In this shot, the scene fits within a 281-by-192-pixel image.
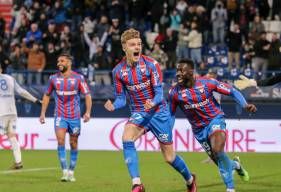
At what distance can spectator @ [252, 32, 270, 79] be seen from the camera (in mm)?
25797

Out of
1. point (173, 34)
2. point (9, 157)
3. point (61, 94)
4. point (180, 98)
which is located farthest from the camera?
point (173, 34)

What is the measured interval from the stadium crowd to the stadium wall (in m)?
3.05

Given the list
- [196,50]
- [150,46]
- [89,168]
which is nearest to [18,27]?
[150,46]

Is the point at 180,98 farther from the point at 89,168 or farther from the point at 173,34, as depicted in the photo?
the point at 173,34

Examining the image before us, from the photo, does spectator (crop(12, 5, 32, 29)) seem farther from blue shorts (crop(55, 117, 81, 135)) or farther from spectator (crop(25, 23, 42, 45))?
blue shorts (crop(55, 117, 81, 135))

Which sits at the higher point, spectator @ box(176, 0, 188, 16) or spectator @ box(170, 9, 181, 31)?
spectator @ box(176, 0, 188, 16)

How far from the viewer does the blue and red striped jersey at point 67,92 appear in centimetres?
1495

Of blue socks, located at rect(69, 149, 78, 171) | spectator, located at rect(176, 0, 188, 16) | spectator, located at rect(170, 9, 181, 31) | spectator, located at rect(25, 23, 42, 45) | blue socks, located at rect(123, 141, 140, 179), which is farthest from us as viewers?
spectator, located at rect(176, 0, 188, 16)

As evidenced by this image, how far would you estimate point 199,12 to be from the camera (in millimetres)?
27406

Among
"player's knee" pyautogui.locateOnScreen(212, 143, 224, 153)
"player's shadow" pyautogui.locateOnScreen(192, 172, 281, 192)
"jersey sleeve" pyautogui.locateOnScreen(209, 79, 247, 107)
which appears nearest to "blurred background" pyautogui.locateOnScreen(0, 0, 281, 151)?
"player's shadow" pyautogui.locateOnScreen(192, 172, 281, 192)

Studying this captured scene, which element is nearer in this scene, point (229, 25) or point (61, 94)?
point (61, 94)

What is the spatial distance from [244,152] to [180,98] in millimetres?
10029

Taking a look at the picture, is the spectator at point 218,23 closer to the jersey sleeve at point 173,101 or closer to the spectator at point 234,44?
the spectator at point 234,44

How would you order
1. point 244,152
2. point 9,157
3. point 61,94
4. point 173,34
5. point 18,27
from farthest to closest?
point 18,27 < point 173,34 < point 244,152 < point 9,157 < point 61,94
